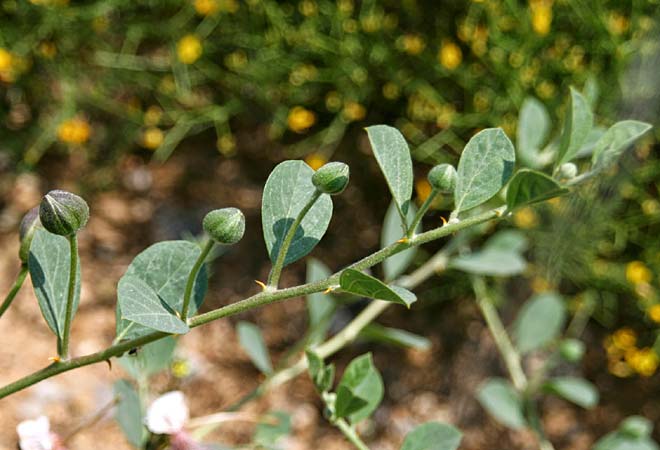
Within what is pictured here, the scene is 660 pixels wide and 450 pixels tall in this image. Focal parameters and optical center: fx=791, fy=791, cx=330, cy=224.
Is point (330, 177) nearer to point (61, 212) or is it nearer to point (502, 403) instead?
point (61, 212)

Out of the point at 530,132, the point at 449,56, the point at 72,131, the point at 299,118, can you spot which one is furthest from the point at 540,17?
the point at 72,131

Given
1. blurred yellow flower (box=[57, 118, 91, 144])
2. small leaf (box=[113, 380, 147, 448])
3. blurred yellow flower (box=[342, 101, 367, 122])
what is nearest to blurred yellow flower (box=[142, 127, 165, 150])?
blurred yellow flower (box=[57, 118, 91, 144])

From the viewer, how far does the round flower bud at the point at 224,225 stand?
19.6 inches

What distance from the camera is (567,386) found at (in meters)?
1.21

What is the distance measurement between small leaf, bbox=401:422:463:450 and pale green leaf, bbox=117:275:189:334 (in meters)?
0.29

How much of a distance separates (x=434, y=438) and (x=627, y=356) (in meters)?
1.38

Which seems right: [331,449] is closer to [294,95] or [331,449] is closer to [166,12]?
[294,95]

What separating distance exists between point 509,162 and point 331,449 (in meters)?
1.31

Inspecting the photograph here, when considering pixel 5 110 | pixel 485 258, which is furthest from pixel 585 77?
pixel 5 110

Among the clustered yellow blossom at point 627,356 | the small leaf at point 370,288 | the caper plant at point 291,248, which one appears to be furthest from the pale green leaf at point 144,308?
the clustered yellow blossom at point 627,356

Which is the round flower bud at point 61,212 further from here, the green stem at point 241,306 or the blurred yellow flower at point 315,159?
the blurred yellow flower at point 315,159

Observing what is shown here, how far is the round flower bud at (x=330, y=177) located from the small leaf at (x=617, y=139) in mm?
222

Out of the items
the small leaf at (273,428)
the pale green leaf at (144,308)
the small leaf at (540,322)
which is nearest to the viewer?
the pale green leaf at (144,308)

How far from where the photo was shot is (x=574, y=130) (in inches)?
24.6
